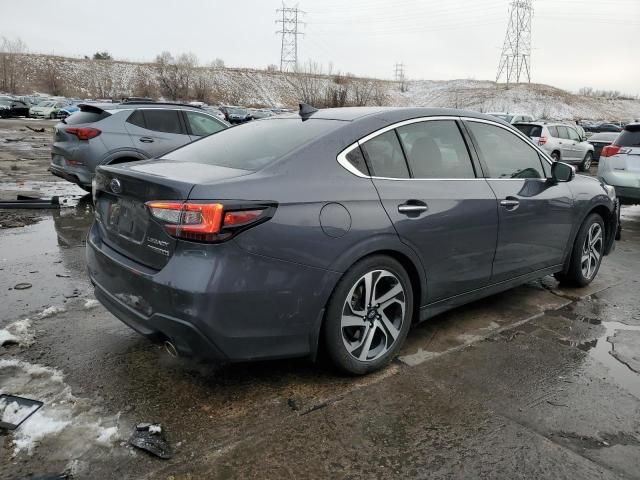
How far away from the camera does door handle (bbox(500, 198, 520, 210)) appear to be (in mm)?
3910

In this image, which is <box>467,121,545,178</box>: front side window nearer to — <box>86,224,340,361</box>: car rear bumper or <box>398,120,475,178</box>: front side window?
<box>398,120,475,178</box>: front side window

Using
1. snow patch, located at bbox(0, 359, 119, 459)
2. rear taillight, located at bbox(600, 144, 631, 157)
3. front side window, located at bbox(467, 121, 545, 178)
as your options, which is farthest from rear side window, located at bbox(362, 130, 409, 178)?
rear taillight, located at bbox(600, 144, 631, 157)

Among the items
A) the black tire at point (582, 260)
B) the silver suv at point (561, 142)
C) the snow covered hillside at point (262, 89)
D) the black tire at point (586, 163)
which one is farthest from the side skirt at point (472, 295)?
the snow covered hillside at point (262, 89)

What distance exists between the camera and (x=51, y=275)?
16.1 ft

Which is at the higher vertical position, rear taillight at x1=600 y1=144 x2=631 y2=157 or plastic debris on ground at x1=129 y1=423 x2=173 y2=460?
rear taillight at x1=600 y1=144 x2=631 y2=157

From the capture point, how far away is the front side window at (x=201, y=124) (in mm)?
9117

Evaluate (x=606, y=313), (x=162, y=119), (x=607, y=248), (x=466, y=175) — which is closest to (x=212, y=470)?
A: (x=466, y=175)

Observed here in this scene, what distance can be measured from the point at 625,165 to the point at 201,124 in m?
7.01

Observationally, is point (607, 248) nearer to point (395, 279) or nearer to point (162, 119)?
point (395, 279)

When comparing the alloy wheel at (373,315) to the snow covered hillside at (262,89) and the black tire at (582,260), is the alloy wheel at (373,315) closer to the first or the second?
the black tire at (582,260)

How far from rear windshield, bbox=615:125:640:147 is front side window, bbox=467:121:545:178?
4854 millimetres

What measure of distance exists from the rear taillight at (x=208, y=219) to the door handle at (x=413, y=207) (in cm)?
95

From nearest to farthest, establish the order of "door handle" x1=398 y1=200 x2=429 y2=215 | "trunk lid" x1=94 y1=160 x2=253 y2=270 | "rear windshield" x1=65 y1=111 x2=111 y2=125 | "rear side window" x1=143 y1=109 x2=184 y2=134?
"trunk lid" x1=94 y1=160 x2=253 y2=270
"door handle" x1=398 y1=200 x2=429 y2=215
"rear windshield" x1=65 y1=111 x2=111 y2=125
"rear side window" x1=143 y1=109 x2=184 y2=134

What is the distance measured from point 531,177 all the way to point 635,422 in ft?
6.91
